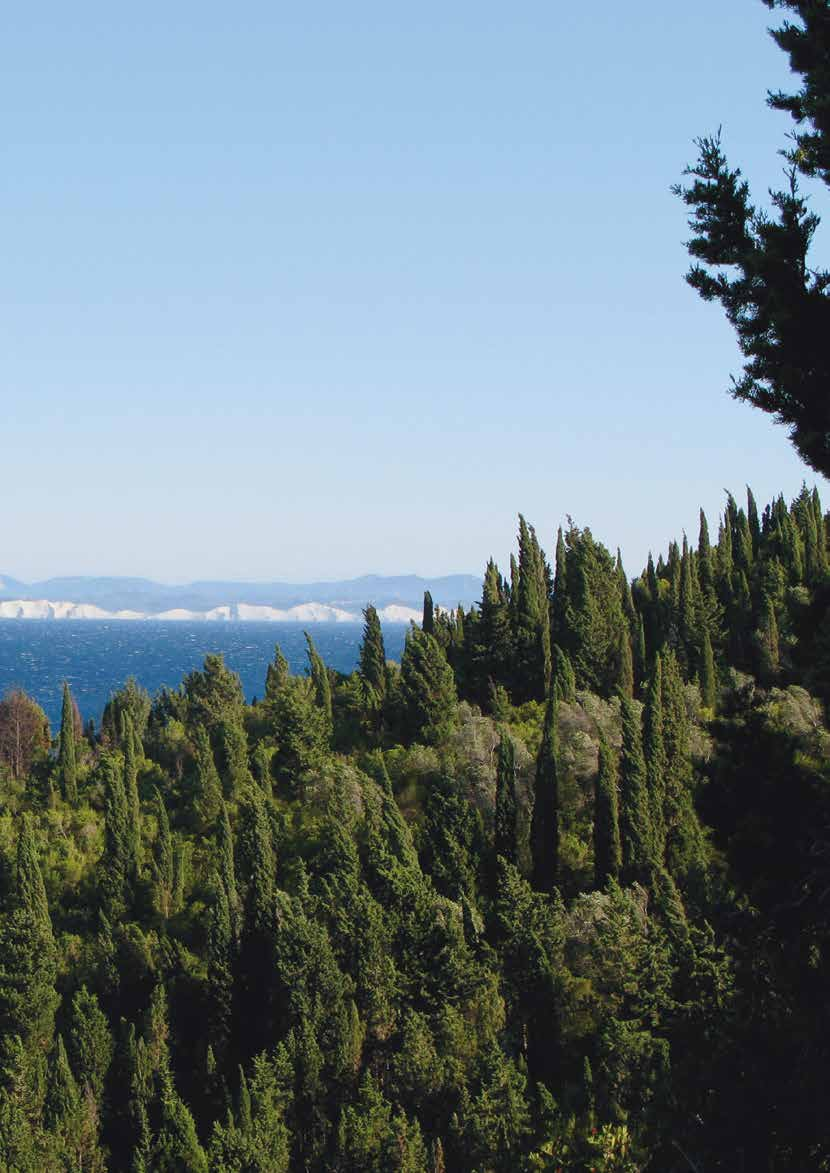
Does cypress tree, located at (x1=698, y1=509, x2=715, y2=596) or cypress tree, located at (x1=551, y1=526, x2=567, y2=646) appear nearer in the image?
cypress tree, located at (x1=551, y1=526, x2=567, y2=646)

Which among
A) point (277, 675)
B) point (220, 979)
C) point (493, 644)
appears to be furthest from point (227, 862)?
point (277, 675)

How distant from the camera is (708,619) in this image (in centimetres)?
7244

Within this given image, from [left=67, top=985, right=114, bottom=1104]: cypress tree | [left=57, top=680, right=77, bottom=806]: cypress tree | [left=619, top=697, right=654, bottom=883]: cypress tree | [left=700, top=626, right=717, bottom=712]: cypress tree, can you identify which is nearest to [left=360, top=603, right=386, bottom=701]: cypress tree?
[left=57, top=680, right=77, bottom=806]: cypress tree

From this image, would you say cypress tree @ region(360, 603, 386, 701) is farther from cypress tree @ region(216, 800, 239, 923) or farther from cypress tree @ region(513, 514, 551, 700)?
cypress tree @ region(216, 800, 239, 923)

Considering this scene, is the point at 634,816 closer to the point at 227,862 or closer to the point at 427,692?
the point at 427,692

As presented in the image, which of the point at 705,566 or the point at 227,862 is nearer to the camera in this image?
the point at 227,862

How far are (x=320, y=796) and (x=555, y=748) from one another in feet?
50.3

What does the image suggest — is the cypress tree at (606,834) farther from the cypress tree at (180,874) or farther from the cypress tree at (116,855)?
the cypress tree at (116,855)

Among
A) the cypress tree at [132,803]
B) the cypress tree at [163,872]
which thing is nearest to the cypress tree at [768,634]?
the cypress tree at [163,872]

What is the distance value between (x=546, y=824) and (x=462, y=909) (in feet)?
20.7

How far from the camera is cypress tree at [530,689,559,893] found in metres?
53.0

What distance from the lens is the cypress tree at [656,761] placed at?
167 ft

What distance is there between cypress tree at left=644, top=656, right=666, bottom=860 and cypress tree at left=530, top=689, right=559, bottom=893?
4.66 meters

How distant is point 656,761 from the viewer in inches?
2051
